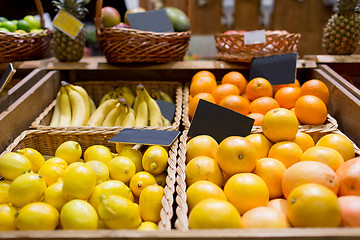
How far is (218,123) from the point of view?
1195mm

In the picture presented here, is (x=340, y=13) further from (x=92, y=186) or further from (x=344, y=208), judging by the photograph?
(x=92, y=186)

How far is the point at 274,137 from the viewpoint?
1136 millimetres

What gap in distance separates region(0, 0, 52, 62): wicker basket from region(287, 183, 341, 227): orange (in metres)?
1.72

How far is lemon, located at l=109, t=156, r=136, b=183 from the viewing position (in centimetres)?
104

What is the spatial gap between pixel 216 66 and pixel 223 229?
1277mm

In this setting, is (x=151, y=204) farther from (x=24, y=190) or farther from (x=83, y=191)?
(x=24, y=190)

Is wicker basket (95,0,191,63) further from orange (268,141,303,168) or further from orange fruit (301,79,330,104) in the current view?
orange (268,141,303,168)

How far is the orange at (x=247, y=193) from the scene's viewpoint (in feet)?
2.70

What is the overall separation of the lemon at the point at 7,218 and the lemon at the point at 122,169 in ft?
1.10

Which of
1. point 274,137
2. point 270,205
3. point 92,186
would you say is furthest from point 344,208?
point 92,186

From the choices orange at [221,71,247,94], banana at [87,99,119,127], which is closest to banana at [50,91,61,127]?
banana at [87,99,119,127]

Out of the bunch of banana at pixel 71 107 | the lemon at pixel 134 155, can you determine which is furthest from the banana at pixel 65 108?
the lemon at pixel 134 155

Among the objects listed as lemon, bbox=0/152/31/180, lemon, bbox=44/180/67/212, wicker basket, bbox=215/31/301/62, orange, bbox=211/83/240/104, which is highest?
wicker basket, bbox=215/31/301/62

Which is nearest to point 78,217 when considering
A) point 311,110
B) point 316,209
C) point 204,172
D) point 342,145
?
point 204,172
